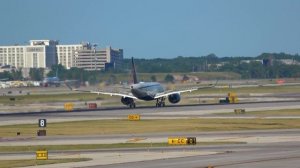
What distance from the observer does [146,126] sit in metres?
110

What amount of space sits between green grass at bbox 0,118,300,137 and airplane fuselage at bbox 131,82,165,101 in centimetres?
3923

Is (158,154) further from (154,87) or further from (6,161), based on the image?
(154,87)

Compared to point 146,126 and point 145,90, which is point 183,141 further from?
point 145,90

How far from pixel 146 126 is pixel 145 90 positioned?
51.2 metres

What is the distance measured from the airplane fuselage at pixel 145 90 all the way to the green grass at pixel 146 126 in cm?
3923

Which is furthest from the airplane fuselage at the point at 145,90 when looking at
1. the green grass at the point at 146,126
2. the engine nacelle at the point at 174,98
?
the green grass at the point at 146,126

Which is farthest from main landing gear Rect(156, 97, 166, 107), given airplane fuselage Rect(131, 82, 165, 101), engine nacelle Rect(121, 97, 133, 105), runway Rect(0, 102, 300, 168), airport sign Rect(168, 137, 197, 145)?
airport sign Rect(168, 137, 197, 145)

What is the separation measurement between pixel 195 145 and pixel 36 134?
953 inches

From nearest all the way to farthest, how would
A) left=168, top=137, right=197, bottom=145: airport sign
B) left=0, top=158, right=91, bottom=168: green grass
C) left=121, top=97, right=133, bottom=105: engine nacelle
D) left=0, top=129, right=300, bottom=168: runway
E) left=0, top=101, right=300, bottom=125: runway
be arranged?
left=0, top=129, right=300, bottom=168: runway, left=0, top=158, right=91, bottom=168: green grass, left=168, top=137, right=197, bottom=145: airport sign, left=0, top=101, right=300, bottom=125: runway, left=121, top=97, right=133, bottom=105: engine nacelle

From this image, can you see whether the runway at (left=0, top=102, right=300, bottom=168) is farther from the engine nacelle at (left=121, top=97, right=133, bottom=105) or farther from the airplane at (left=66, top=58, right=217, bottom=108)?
the engine nacelle at (left=121, top=97, right=133, bottom=105)

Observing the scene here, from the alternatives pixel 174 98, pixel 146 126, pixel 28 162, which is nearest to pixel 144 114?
pixel 146 126

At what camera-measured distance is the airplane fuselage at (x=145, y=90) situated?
160 m

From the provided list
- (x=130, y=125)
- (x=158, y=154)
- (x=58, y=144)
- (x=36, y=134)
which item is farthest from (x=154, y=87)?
(x=158, y=154)

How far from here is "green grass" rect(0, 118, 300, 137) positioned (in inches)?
4040
